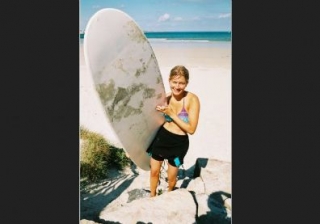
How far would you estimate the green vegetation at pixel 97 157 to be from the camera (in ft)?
15.5

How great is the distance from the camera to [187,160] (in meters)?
5.09

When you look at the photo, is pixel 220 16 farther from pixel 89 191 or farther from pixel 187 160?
pixel 89 191

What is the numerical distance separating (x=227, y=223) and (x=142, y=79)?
1501 millimetres

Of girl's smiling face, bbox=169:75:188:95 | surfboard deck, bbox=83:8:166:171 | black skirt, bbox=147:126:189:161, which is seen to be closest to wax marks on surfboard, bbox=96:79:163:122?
surfboard deck, bbox=83:8:166:171

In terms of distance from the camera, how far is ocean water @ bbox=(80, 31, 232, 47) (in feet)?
13.8

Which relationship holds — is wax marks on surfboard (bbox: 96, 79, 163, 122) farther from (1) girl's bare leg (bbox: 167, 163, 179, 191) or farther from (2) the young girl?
(1) girl's bare leg (bbox: 167, 163, 179, 191)

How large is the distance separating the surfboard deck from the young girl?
80mm

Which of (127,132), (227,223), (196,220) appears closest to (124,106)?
(127,132)

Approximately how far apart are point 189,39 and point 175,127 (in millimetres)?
884

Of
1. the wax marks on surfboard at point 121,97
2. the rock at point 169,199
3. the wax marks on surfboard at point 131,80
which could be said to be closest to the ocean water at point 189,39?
the wax marks on surfboard at point 131,80

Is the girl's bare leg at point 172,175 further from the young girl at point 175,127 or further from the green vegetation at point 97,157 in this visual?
the green vegetation at point 97,157

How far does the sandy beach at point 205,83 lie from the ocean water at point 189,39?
0.07 feet

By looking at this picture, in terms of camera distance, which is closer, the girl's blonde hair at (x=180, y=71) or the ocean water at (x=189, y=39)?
the girl's blonde hair at (x=180, y=71)

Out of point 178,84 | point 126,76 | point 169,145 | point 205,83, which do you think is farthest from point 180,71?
→ point 169,145
